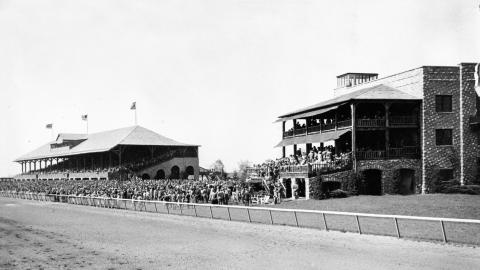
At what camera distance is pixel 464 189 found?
101 ft

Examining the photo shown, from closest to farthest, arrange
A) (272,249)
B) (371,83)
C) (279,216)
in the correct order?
(272,249) → (279,216) → (371,83)

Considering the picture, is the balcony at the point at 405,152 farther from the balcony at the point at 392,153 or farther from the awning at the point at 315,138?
the awning at the point at 315,138

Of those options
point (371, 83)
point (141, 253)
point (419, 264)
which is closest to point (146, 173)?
point (371, 83)

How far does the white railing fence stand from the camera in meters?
14.5

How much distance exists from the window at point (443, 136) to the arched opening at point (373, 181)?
4472mm

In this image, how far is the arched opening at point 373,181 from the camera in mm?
33750

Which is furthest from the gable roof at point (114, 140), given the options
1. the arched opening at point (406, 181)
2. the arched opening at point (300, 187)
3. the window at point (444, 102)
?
the window at point (444, 102)

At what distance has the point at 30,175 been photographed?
91500mm

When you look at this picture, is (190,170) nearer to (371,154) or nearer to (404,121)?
(371,154)

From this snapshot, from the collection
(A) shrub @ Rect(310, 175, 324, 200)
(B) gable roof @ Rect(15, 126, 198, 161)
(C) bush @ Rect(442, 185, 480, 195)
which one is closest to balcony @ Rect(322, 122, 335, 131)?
(A) shrub @ Rect(310, 175, 324, 200)

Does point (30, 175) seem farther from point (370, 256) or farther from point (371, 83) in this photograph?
point (370, 256)

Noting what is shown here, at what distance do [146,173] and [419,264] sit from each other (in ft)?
169

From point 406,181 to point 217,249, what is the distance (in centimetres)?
2248

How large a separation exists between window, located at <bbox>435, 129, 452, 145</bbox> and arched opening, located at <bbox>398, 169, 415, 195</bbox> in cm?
271
